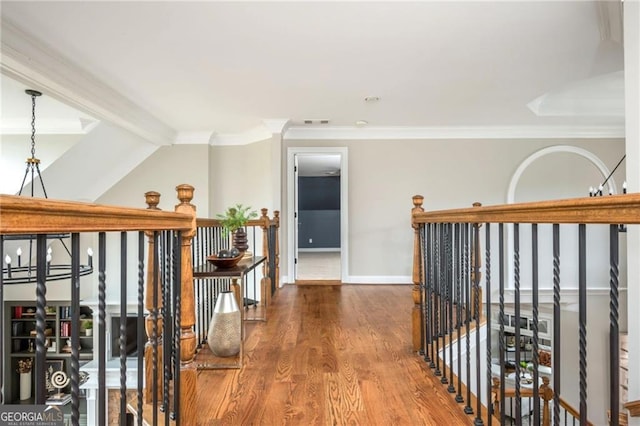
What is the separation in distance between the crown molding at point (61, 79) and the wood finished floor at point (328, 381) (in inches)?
106

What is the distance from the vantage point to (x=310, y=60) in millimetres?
3182

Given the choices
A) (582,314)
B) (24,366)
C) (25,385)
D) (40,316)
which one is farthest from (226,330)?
(25,385)

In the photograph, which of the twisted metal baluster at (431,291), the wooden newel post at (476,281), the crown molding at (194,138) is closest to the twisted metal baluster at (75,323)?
the wooden newel post at (476,281)

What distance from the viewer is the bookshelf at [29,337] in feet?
21.2

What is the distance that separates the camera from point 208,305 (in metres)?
3.17

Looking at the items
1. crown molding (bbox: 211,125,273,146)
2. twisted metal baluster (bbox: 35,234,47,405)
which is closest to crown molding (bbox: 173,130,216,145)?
crown molding (bbox: 211,125,273,146)

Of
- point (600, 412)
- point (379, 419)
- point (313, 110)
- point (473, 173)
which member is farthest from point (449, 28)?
point (600, 412)

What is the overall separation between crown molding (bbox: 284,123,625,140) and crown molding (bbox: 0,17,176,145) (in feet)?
7.00

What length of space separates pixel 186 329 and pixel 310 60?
241 centimetres

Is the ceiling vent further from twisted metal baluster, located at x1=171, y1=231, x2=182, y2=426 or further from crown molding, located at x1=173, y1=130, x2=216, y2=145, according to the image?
Answer: twisted metal baluster, located at x1=171, y1=231, x2=182, y2=426

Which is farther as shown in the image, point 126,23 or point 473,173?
point 473,173

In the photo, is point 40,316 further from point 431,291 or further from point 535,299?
point 431,291

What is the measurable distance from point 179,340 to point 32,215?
104 cm

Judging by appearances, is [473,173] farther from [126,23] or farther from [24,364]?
[24,364]
